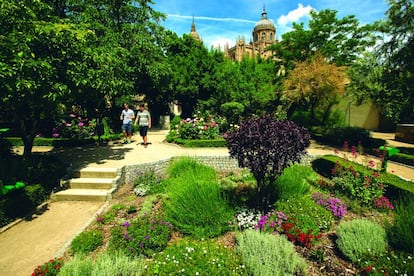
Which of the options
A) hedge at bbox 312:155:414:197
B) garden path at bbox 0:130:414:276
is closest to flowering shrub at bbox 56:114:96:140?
garden path at bbox 0:130:414:276

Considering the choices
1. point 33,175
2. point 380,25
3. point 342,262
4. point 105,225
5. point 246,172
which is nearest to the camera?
point 342,262

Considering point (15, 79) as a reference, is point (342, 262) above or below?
below

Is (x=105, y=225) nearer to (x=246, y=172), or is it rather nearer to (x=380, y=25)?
(x=246, y=172)

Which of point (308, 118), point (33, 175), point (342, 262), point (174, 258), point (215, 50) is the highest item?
point (215, 50)

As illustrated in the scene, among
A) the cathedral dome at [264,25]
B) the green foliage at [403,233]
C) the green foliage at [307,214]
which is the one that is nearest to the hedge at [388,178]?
the green foliage at [403,233]

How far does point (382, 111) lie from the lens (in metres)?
19.8

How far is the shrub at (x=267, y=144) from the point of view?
451 centimetres

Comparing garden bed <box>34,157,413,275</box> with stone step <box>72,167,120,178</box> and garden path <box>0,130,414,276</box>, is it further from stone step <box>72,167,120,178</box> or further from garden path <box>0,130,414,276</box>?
stone step <box>72,167,120,178</box>

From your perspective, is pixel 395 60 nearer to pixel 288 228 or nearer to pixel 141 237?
pixel 288 228

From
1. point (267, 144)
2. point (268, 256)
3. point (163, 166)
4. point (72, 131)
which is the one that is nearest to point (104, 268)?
point (268, 256)

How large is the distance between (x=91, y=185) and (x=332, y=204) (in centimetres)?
685

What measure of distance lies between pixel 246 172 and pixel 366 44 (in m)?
17.5

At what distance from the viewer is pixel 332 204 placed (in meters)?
5.09

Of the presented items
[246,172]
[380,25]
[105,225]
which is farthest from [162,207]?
[380,25]
